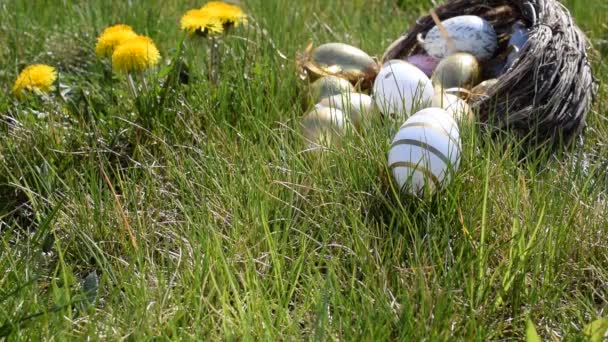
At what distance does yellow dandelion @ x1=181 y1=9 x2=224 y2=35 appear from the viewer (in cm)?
240

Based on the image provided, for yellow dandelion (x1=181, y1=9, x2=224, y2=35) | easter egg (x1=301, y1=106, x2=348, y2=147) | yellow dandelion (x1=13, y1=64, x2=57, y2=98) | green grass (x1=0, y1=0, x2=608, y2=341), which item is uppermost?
yellow dandelion (x1=181, y1=9, x2=224, y2=35)

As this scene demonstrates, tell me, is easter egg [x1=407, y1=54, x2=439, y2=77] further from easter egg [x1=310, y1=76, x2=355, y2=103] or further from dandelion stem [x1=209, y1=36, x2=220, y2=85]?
dandelion stem [x1=209, y1=36, x2=220, y2=85]

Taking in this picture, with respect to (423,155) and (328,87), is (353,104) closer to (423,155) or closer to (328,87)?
(328,87)

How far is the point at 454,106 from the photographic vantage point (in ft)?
7.07

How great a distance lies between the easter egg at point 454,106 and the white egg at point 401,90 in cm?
5

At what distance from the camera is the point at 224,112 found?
7.86ft

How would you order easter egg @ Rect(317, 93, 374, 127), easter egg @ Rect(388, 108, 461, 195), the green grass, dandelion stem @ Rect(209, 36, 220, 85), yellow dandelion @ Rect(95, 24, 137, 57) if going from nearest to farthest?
the green grass → easter egg @ Rect(388, 108, 461, 195) → easter egg @ Rect(317, 93, 374, 127) → yellow dandelion @ Rect(95, 24, 137, 57) → dandelion stem @ Rect(209, 36, 220, 85)

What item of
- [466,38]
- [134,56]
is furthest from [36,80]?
[466,38]

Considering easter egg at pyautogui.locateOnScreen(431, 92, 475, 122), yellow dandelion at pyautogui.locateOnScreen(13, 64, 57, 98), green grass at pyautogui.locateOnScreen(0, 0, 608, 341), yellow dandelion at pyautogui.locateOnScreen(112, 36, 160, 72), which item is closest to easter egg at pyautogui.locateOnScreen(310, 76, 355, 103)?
green grass at pyautogui.locateOnScreen(0, 0, 608, 341)

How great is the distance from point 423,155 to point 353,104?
1.56 feet

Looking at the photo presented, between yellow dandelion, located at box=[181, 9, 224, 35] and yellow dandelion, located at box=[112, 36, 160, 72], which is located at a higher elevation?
yellow dandelion, located at box=[181, 9, 224, 35]

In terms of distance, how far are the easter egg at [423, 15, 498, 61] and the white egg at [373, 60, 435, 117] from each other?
1.05 feet

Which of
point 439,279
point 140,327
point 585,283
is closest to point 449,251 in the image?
point 439,279

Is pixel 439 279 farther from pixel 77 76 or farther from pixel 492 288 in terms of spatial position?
pixel 77 76
